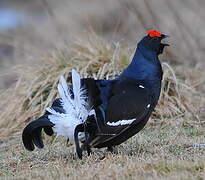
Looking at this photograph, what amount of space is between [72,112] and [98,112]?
214 mm

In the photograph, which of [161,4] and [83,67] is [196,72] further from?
[161,4]

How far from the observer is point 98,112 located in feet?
16.1

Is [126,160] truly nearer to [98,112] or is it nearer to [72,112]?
[98,112]

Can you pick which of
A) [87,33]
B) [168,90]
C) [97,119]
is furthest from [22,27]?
[97,119]

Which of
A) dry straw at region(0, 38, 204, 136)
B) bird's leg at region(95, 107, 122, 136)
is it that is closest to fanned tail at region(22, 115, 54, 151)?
bird's leg at region(95, 107, 122, 136)

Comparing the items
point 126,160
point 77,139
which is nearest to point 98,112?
point 77,139

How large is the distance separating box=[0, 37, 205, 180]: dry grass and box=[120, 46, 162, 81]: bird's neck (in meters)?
0.65

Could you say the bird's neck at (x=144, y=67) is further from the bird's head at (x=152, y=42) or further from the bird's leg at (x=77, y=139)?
the bird's leg at (x=77, y=139)

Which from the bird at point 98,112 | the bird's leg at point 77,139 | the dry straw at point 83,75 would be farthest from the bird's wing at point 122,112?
the dry straw at point 83,75

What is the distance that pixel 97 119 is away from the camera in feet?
15.9

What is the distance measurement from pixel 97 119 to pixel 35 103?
2.75 metres

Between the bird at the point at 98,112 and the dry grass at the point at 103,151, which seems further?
the bird at the point at 98,112

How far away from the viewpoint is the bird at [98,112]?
4848 mm

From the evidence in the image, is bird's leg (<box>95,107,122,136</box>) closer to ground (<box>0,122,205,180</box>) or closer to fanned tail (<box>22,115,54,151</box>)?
ground (<box>0,122,205,180</box>)
